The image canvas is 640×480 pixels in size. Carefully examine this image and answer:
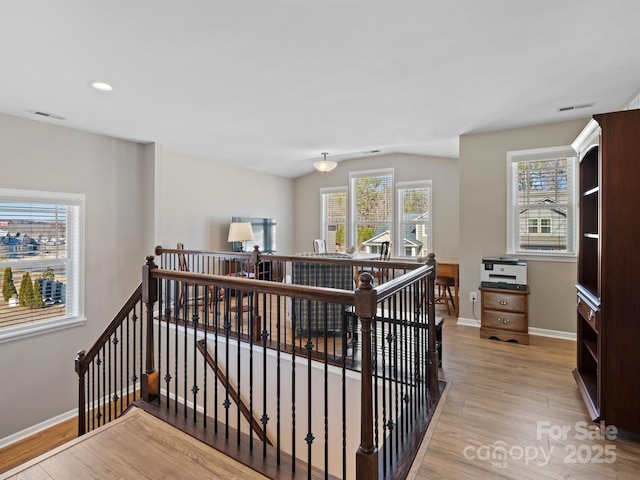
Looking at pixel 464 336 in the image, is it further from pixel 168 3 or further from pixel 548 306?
pixel 168 3

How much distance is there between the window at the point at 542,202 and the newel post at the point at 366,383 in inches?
140

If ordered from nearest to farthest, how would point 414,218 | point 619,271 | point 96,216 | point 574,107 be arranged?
point 619,271, point 574,107, point 96,216, point 414,218

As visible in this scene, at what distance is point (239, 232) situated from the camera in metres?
5.82

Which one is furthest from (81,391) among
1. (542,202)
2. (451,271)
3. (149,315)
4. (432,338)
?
(542,202)

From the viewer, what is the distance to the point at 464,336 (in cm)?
389

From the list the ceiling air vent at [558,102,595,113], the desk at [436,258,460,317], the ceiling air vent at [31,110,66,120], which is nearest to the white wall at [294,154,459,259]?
the desk at [436,258,460,317]

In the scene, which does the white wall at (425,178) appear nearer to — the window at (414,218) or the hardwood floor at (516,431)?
the window at (414,218)

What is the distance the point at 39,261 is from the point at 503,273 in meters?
5.53

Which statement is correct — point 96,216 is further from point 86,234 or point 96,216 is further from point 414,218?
point 414,218

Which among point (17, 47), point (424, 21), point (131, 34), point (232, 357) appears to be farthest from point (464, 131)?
point (17, 47)

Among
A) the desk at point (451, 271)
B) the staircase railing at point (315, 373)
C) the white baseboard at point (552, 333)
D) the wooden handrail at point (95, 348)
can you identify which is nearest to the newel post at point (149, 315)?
the staircase railing at point (315, 373)

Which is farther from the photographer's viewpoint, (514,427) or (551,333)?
(551,333)

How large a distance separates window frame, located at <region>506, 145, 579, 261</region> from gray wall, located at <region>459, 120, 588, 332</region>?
0.06m

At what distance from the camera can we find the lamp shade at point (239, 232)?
19.0 ft
